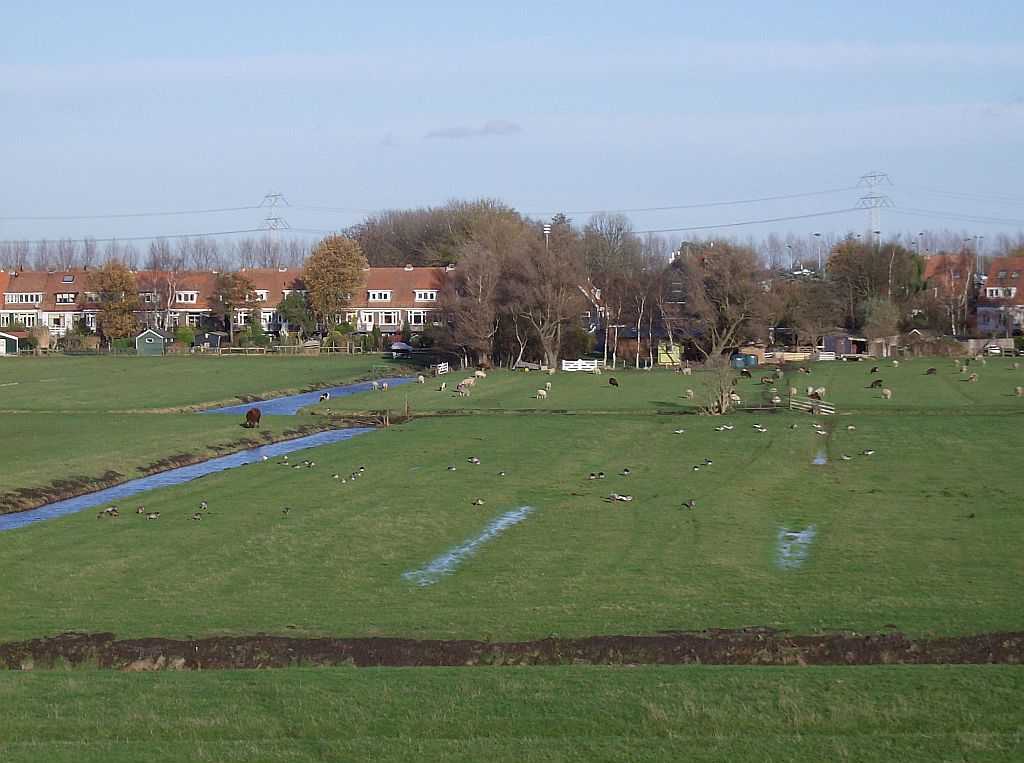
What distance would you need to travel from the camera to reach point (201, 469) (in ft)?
130

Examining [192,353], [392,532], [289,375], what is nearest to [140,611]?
[392,532]

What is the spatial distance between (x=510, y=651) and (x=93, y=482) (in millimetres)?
22308

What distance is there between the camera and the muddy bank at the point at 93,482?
32.1 m

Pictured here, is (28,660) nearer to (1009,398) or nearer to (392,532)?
(392,532)

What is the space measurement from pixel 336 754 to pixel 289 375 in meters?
71.3

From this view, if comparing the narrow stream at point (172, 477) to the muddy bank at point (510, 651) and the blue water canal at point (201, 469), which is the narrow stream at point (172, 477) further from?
the muddy bank at point (510, 651)

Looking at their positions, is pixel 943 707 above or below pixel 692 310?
below

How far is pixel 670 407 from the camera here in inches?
2292

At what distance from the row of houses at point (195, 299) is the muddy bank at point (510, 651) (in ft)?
344

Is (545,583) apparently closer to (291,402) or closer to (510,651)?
(510,651)

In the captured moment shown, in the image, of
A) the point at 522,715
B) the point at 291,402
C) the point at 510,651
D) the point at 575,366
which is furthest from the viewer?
the point at 575,366

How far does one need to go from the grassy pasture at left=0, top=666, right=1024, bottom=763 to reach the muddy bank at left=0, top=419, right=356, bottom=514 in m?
17.7

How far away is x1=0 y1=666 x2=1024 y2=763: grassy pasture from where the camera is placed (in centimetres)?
1215

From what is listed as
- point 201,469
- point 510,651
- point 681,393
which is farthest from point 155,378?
point 510,651
